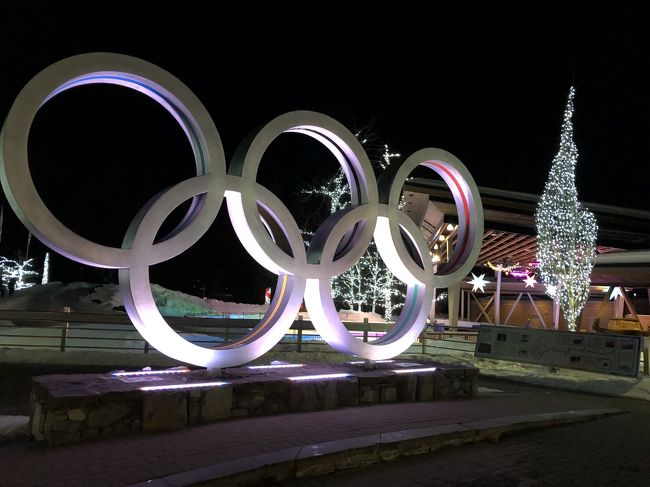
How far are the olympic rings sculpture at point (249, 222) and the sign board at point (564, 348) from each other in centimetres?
446

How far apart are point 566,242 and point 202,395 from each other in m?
20.2

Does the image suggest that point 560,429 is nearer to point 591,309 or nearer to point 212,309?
point 212,309

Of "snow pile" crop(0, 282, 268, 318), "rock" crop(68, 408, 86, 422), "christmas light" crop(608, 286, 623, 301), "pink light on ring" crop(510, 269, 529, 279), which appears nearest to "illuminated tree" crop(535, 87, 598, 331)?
"christmas light" crop(608, 286, 623, 301)

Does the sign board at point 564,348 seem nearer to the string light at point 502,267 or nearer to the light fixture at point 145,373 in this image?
the light fixture at point 145,373

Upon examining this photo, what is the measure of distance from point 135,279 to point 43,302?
1001 inches

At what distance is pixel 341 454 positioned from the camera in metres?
5.58

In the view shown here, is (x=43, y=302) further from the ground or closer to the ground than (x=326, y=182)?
closer to the ground

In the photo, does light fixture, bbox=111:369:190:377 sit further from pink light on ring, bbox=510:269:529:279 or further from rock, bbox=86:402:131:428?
pink light on ring, bbox=510:269:529:279

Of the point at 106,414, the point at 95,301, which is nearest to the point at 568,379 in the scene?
the point at 106,414

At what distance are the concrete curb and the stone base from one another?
161 cm

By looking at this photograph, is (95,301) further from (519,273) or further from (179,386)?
(519,273)

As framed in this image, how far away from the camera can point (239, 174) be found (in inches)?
312

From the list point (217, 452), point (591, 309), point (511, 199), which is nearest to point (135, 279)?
point (217, 452)

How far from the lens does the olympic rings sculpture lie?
630 cm
